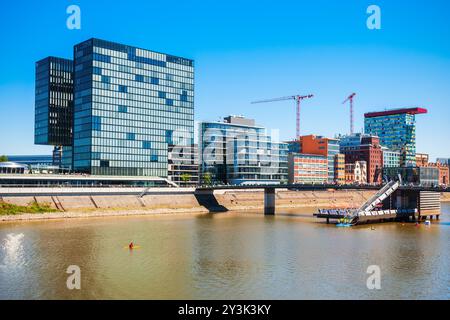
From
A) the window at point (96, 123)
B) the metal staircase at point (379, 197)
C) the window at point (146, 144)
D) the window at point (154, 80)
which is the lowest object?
the metal staircase at point (379, 197)

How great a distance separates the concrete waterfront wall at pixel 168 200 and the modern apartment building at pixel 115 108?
33.9 metres

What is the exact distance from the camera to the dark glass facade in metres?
195

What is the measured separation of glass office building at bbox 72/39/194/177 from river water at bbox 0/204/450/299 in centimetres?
7467

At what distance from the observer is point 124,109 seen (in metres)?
180

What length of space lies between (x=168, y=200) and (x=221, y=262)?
87.9 meters

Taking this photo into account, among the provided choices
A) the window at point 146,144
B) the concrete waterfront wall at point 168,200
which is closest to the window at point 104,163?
the window at point 146,144

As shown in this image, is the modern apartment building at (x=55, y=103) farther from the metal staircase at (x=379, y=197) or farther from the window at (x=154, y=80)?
the metal staircase at (x=379, y=197)

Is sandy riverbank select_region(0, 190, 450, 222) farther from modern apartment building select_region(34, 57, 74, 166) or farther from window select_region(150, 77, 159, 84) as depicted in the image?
modern apartment building select_region(34, 57, 74, 166)

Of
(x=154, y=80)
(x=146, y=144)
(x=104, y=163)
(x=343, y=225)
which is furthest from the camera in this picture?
(x=154, y=80)

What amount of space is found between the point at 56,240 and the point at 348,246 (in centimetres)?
4839

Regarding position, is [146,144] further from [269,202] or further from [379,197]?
[379,197]

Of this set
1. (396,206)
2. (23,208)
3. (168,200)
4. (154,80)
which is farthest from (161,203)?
(396,206)

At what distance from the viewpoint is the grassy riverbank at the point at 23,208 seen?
110m
